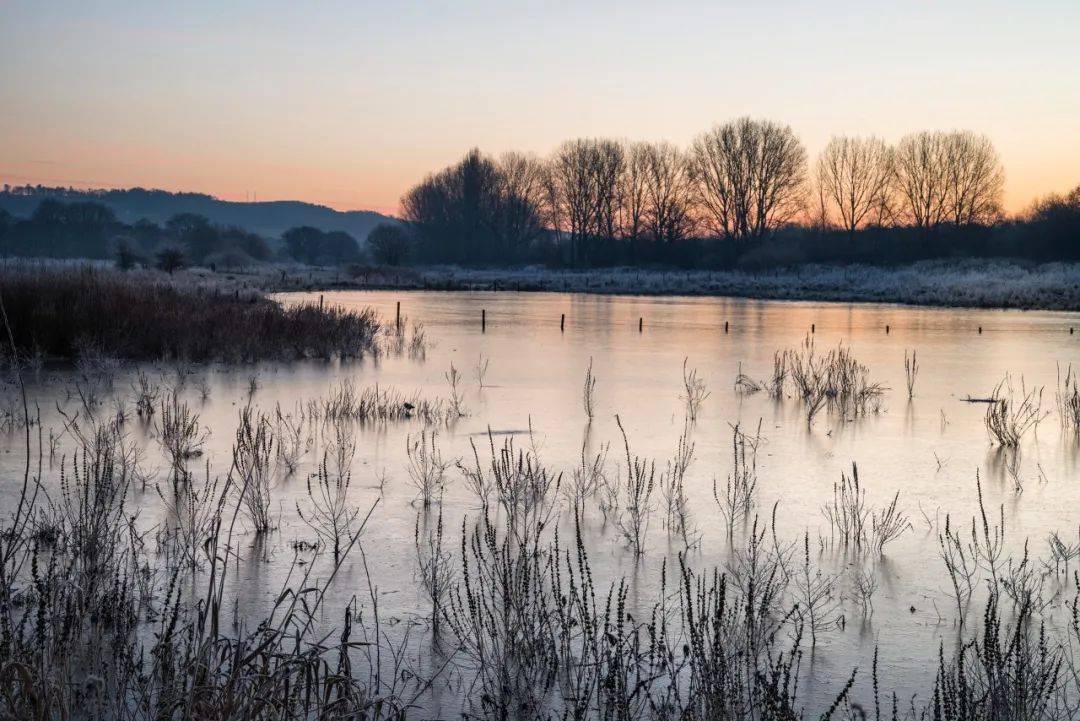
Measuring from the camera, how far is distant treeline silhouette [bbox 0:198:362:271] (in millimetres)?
112438

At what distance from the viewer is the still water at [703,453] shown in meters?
5.71

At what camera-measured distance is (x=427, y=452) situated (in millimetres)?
10227

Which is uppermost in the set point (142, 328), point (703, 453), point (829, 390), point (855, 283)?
point (855, 283)

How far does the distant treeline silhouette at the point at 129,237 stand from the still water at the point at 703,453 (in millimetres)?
92466

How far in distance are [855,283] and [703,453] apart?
5136 cm

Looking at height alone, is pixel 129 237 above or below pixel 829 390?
above

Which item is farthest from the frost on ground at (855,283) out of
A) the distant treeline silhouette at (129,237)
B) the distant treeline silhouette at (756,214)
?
the distant treeline silhouette at (129,237)

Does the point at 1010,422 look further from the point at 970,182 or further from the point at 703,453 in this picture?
the point at 970,182

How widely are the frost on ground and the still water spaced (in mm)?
22729

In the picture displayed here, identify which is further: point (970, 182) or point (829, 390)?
point (970, 182)

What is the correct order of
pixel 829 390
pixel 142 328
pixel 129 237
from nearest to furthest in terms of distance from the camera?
pixel 829 390, pixel 142 328, pixel 129 237

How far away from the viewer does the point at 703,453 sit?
1055cm

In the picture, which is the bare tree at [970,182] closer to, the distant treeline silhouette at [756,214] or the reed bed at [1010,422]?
the distant treeline silhouette at [756,214]

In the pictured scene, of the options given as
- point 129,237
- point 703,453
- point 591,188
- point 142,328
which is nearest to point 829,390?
point 703,453
